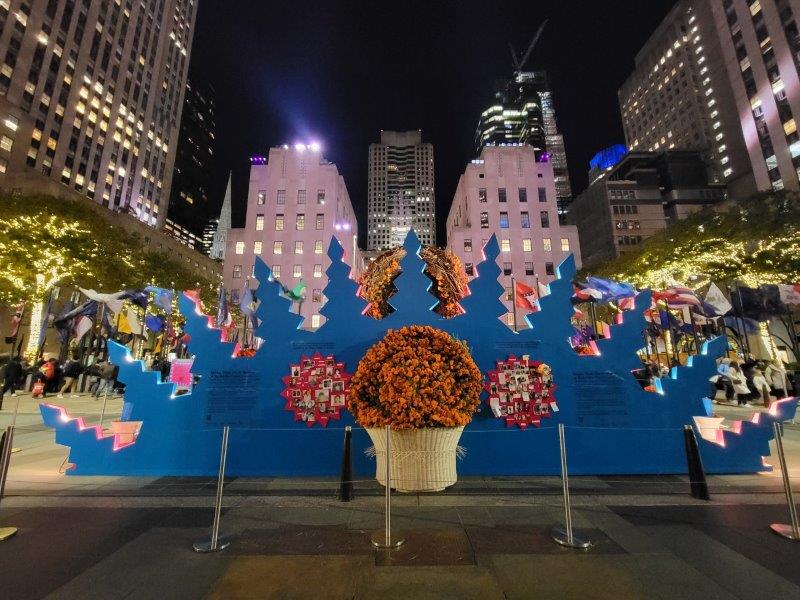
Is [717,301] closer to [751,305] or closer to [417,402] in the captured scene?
[751,305]

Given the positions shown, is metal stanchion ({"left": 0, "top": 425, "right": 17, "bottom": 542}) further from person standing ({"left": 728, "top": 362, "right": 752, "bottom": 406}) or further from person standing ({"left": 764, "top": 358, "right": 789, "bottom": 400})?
person standing ({"left": 764, "top": 358, "right": 789, "bottom": 400})

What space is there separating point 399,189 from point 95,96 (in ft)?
356

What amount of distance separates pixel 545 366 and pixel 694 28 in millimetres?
132571

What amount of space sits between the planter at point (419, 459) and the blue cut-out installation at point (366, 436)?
3.60ft

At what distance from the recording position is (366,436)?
662 cm

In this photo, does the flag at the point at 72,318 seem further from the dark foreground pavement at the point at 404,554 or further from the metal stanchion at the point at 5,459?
the dark foreground pavement at the point at 404,554

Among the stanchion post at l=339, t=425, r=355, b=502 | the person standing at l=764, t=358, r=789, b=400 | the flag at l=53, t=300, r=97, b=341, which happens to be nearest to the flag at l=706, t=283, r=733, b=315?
the person standing at l=764, t=358, r=789, b=400

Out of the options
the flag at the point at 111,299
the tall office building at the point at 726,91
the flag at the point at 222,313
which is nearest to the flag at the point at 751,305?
the flag at the point at 222,313

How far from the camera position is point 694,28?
9475cm

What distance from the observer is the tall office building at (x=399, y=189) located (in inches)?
6294

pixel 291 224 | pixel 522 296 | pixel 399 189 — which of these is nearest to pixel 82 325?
pixel 522 296

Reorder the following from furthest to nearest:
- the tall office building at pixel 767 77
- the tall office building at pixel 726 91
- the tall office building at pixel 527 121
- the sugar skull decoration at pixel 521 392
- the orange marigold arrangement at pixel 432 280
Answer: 1. the tall office building at pixel 527 121
2. the tall office building at pixel 726 91
3. the tall office building at pixel 767 77
4. the orange marigold arrangement at pixel 432 280
5. the sugar skull decoration at pixel 521 392

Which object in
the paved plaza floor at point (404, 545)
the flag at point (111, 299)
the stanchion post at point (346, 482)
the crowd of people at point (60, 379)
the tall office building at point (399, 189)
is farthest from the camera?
the tall office building at point (399, 189)

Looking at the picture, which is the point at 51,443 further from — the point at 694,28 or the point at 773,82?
the point at 694,28
